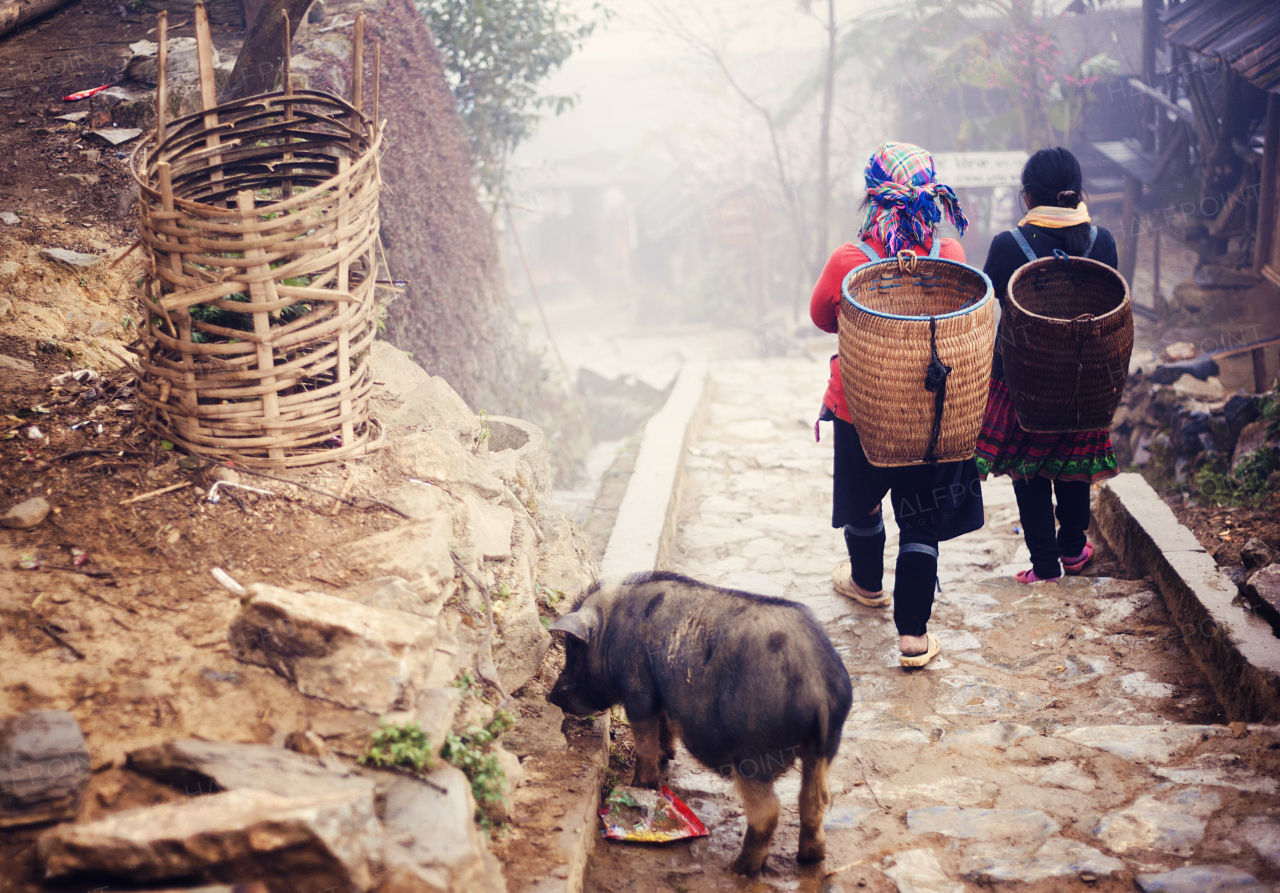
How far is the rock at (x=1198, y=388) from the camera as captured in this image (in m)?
6.38

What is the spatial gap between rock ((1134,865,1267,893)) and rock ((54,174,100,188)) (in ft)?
23.1

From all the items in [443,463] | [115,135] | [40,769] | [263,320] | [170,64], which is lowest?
[40,769]

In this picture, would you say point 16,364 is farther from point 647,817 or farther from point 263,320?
point 647,817

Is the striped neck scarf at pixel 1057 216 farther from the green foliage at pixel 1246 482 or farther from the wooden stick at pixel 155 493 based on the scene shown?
the wooden stick at pixel 155 493

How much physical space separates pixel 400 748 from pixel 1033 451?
3464mm

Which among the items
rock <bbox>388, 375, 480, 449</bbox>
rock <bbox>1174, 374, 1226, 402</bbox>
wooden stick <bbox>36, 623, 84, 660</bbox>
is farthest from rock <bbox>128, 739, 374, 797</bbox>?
rock <bbox>1174, 374, 1226, 402</bbox>

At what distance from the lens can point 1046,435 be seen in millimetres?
4180

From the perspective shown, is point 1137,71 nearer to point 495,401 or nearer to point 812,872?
point 495,401

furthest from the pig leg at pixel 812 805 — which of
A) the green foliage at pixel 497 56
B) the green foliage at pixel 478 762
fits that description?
the green foliage at pixel 497 56

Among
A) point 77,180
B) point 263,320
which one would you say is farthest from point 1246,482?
point 77,180

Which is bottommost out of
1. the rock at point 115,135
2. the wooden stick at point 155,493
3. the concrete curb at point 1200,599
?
the concrete curb at point 1200,599

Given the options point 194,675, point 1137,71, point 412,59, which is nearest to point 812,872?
point 194,675

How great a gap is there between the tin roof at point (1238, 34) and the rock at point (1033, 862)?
816cm

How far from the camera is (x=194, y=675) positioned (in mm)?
2463
